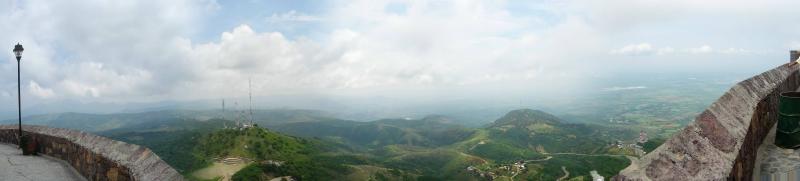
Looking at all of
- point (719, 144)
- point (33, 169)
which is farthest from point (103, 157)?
point (719, 144)

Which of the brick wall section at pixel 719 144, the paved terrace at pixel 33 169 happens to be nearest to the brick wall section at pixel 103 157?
the paved terrace at pixel 33 169

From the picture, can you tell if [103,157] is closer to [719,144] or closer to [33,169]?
[33,169]

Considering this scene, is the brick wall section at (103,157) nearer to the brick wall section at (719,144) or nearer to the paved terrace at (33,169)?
the paved terrace at (33,169)

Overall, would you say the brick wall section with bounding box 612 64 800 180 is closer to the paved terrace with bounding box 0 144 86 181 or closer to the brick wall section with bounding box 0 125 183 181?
the brick wall section with bounding box 0 125 183 181

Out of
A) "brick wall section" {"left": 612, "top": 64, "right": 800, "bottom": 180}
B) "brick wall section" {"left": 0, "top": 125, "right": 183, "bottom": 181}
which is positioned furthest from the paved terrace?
"brick wall section" {"left": 612, "top": 64, "right": 800, "bottom": 180}

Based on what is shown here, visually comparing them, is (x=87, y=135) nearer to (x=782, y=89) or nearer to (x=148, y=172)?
(x=148, y=172)

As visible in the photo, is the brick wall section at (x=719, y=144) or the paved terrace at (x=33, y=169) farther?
the paved terrace at (x=33, y=169)

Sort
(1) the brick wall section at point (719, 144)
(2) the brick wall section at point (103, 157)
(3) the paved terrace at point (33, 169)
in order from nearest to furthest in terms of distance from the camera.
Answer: (1) the brick wall section at point (719, 144) → (2) the brick wall section at point (103, 157) → (3) the paved terrace at point (33, 169)
